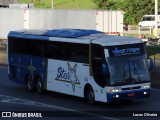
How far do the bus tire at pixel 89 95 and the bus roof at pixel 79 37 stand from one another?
172 centimetres

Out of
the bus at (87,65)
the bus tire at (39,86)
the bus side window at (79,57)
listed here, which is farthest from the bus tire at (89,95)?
the bus tire at (39,86)

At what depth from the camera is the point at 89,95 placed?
72.1 feet

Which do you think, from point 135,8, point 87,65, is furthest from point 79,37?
point 135,8

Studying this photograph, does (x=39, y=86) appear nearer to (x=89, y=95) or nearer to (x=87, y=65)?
(x=89, y=95)

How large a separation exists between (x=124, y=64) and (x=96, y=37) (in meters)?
1.80

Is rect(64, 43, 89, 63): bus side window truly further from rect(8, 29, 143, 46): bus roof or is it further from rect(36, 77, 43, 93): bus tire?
rect(36, 77, 43, 93): bus tire

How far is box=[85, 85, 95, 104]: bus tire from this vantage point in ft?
71.2

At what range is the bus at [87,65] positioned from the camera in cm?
2091

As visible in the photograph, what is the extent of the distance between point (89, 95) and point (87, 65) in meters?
1.11

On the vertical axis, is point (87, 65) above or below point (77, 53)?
below

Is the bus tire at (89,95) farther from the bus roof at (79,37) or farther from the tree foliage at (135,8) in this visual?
the tree foliage at (135,8)

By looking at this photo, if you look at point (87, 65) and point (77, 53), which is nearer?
point (87, 65)

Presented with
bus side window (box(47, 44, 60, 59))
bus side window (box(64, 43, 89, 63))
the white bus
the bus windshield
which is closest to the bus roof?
bus side window (box(64, 43, 89, 63))

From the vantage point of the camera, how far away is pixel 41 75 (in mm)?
25375
